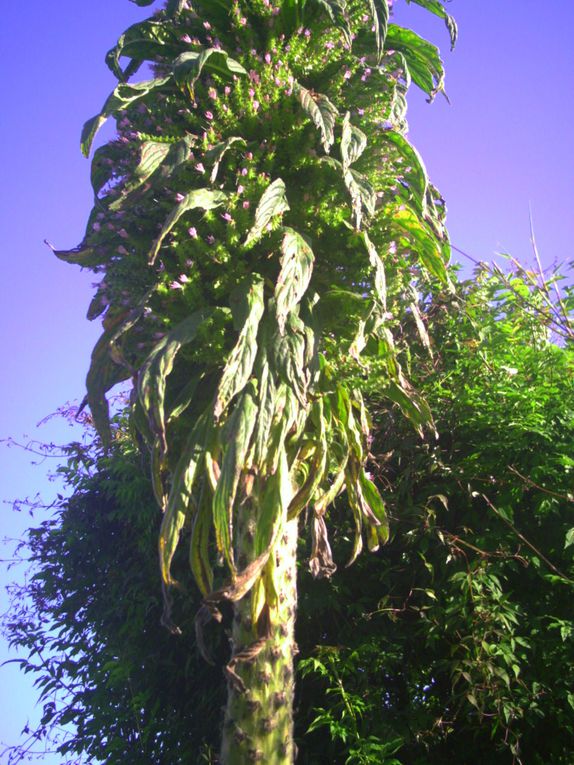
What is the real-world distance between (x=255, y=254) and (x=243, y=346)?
61 centimetres

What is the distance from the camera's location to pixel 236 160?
358cm

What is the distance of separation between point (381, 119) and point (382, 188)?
0.36 m

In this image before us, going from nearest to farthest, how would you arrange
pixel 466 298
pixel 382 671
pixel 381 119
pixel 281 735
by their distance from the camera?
pixel 281 735, pixel 381 119, pixel 382 671, pixel 466 298

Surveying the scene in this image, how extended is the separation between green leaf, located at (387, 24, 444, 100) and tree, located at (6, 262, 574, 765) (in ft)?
3.82

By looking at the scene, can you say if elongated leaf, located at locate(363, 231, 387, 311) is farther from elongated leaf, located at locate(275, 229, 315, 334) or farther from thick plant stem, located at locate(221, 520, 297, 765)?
thick plant stem, located at locate(221, 520, 297, 765)

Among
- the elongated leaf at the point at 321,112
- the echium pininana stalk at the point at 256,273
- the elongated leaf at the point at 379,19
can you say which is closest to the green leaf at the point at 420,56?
the echium pininana stalk at the point at 256,273

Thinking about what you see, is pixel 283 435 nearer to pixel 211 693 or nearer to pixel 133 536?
pixel 211 693

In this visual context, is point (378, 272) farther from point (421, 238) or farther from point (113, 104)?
point (113, 104)

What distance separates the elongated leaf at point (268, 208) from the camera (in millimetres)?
3186

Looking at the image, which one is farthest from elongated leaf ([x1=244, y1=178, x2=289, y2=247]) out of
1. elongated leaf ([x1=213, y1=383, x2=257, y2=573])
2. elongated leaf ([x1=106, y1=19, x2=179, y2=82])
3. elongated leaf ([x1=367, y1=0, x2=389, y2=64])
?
elongated leaf ([x1=106, y1=19, x2=179, y2=82])

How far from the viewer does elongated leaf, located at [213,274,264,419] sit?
9.86 feet

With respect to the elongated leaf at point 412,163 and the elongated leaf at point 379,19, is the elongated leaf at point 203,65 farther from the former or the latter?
the elongated leaf at point 412,163

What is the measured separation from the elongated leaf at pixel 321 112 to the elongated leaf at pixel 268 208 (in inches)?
10.8

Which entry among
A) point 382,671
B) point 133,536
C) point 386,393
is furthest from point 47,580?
point 386,393
